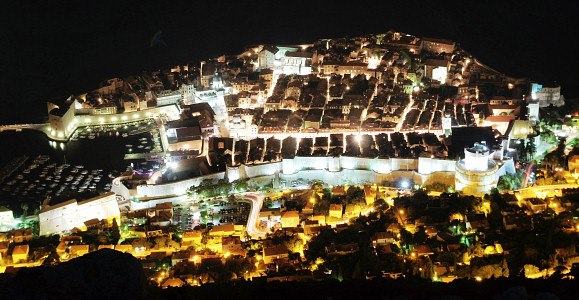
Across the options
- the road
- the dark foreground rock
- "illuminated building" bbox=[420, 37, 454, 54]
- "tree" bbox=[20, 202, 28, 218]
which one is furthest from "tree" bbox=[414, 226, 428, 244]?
"illuminated building" bbox=[420, 37, 454, 54]

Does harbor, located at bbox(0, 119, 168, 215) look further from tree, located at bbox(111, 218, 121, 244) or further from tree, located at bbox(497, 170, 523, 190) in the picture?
tree, located at bbox(497, 170, 523, 190)

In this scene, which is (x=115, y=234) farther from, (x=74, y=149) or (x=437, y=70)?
(x=437, y=70)

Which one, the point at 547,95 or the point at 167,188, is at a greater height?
the point at 547,95

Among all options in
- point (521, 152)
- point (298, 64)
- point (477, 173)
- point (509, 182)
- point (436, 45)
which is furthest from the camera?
point (436, 45)

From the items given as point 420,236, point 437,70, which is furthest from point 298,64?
point 420,236

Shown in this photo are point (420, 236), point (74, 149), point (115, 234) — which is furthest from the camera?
point (74, 149)

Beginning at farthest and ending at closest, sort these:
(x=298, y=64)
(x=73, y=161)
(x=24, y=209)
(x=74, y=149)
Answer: (x=298, y=64), (x=74, y=149), (x=73, y=161), (x=24, y=209)

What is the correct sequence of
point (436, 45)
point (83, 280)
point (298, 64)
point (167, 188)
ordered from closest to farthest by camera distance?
point (83, 280)
point (167, 188)
point (298, 64)
point (436, 45)

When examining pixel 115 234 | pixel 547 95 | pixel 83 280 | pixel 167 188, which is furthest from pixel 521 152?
pixel 83 280

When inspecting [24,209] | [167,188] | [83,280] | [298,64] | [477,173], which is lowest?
[24,209]

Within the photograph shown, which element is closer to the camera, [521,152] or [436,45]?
[521,152]

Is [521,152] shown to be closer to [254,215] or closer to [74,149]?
[254,215]
